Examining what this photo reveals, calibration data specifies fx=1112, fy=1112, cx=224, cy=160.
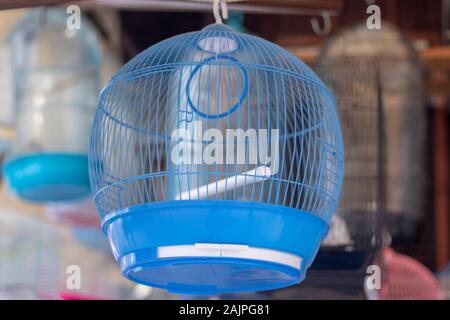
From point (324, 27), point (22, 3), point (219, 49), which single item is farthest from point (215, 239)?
point (324, 27)

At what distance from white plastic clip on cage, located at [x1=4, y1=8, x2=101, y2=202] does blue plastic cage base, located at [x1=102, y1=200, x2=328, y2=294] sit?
4.02ft

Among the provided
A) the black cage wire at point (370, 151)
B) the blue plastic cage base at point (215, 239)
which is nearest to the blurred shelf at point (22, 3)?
the blue plastic cage base at point (215, 239)

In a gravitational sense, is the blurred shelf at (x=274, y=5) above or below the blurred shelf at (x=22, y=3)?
above

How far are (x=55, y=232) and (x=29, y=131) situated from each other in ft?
4.79

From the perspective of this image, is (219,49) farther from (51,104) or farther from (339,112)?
(51,104)

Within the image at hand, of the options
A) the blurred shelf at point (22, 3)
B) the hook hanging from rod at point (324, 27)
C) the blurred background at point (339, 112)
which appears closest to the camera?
the blurred shelf at point (22, 3)

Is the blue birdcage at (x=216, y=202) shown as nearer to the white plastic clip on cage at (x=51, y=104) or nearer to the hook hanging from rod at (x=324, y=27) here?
the white plastic clip on cage at (x=51, y=104)

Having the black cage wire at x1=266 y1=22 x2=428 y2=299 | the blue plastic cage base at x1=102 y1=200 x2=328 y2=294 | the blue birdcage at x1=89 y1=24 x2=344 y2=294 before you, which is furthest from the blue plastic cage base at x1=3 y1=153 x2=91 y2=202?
the blue plastic cage base at x1=102 y1=200 x2=328 y2=294

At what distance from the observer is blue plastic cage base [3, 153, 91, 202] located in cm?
308

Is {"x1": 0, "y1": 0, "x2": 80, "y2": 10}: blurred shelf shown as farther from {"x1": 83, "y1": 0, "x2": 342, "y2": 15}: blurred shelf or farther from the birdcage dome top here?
{"x1": 83, "y1": 0, "x2": 342, "y2": 15}: blurred shelf

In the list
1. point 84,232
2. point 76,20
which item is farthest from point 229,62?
point 84,232

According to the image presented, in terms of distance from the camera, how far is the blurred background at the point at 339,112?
2775 millimetres

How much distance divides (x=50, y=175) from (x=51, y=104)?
0.42 meters

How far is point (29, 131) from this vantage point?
3371 mm
